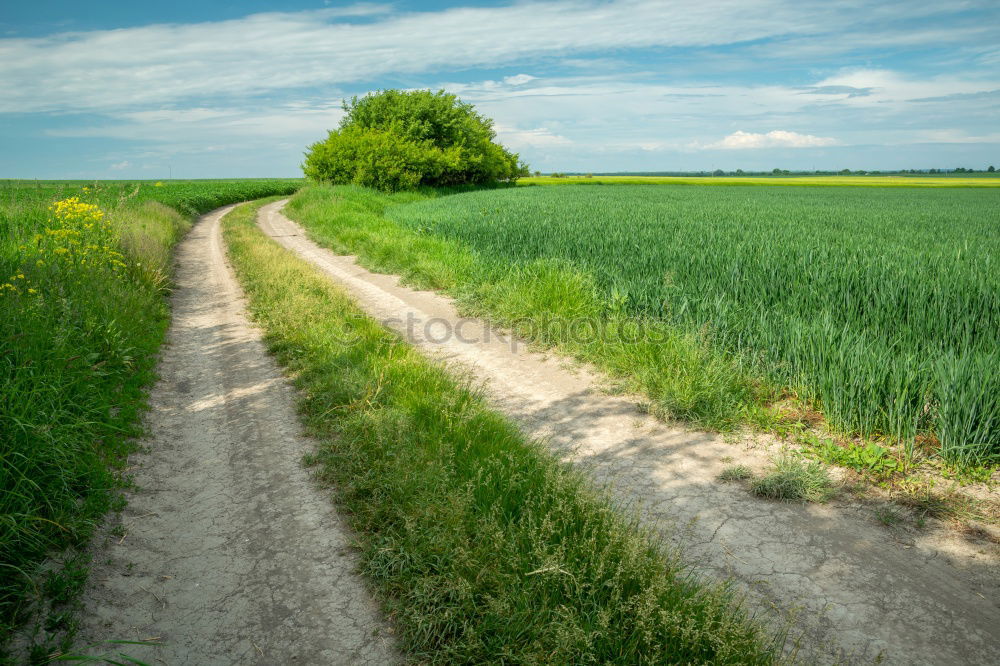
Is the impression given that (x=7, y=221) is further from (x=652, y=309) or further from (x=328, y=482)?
(x=652, y=309)

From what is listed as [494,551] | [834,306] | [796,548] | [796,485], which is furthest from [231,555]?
[834,306]

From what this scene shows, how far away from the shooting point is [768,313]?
20.0 ft

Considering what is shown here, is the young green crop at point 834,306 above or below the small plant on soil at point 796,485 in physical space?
above

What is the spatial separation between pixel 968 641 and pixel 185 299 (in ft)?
35.2

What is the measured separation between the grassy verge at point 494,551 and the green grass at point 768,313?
2205 millimetres

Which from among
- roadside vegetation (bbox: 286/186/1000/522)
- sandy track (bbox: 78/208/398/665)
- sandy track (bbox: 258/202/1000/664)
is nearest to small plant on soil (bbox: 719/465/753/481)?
A: sandy track (bbox: 258/202/1000/664)

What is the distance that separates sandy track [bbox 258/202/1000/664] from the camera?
2.85 metres

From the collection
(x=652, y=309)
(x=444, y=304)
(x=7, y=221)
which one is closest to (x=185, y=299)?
(x=7, y=221)

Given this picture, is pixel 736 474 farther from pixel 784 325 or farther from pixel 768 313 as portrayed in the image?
pixel 768 313

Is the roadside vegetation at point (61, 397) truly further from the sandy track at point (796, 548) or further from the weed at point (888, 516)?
the weed at point (888, 516)

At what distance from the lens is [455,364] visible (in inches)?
260

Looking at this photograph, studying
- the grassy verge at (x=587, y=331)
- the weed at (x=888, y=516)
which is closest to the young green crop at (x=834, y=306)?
the grassy verge at (x=587, y=331)

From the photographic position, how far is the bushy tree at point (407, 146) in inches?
1335

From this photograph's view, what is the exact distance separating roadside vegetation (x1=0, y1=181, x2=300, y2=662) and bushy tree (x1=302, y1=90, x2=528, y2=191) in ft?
85.4
